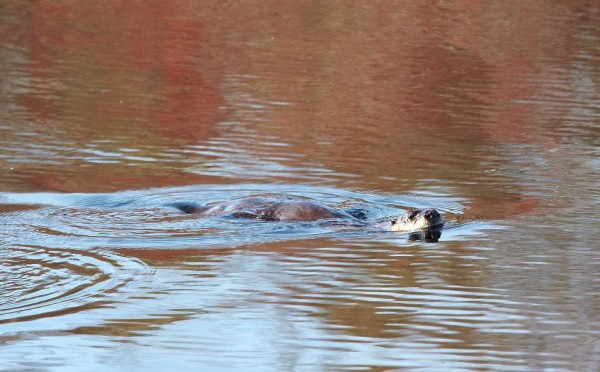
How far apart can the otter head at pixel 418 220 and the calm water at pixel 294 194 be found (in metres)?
0.21

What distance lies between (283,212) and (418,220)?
110 centimetres

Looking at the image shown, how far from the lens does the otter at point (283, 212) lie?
31.7 feet

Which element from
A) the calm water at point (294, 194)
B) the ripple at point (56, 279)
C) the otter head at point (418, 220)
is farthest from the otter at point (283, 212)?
the ripple at point (56, 279)

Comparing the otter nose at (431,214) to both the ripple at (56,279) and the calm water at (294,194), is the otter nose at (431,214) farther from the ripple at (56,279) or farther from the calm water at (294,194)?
the ripple at (56,279)

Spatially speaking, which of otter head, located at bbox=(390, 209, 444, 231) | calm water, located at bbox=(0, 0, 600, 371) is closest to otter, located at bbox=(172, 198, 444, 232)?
otter head, located at bbox=(390, 209, 444, 231)

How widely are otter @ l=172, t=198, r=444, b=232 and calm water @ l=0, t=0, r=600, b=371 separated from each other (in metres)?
0.21

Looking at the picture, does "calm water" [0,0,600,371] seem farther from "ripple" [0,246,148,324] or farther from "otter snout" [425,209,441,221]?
"otter snout" [425,209,441,221]

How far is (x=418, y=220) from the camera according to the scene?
31.0ft

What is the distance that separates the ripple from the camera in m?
7.17

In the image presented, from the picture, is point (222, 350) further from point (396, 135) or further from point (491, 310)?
point (396, 135)

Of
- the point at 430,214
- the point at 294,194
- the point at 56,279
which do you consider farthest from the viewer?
the point at 294,194

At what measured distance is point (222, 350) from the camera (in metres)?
6.49

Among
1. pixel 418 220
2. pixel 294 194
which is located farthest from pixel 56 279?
pixel 294 194

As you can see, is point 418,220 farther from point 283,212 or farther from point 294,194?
point 294,194
